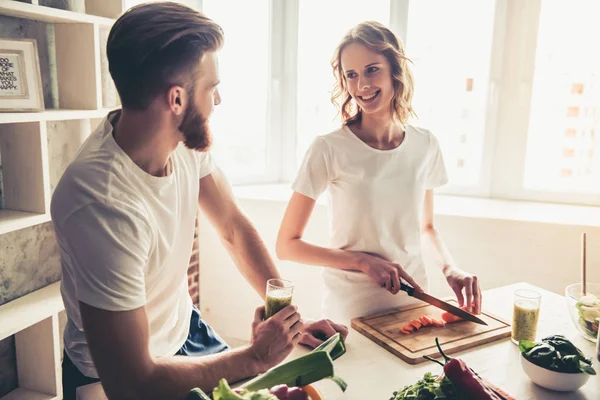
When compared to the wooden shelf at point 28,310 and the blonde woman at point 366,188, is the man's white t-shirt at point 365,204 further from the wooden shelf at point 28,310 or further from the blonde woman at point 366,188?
the wooden shelf at point 28,310

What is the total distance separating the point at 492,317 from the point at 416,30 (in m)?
2.09

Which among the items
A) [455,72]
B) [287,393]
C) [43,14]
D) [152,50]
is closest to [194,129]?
[152,50]

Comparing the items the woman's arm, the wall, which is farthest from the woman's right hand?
the wall

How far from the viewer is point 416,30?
321 centimetres

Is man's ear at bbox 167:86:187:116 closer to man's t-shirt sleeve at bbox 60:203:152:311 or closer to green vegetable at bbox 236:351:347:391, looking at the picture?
man's t-shirt sleeve at bbox 60:203:152:311

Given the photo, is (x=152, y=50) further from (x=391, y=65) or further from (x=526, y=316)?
(x=526, y=316)

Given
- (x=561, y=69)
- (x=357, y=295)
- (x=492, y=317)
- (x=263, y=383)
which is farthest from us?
(x=561, y=69)

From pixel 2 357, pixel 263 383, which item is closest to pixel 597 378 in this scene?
pixel 263 383

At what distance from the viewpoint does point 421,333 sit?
5.01 feet

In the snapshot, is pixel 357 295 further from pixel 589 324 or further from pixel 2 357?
pixel 2 357

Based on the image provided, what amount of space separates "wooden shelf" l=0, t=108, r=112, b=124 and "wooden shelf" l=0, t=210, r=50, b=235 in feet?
1.17

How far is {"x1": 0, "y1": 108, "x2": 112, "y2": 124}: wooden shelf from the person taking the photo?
1.84 metres

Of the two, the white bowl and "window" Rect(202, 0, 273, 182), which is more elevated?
"window" Rect(202, 0, 273, 182)

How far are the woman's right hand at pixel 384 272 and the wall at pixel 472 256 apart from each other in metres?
1.19
